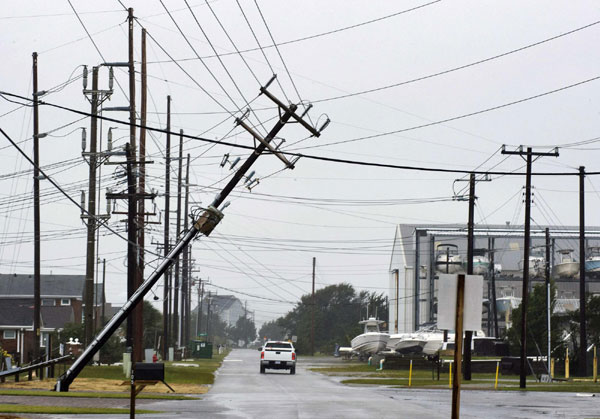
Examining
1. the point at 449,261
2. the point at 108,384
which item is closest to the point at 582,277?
the point at 108,384

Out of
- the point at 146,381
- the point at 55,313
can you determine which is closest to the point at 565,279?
the point at 55,313

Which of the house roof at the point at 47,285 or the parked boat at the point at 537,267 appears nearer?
the parked boat at the point at 537,267

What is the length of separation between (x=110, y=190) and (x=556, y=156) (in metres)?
20.7

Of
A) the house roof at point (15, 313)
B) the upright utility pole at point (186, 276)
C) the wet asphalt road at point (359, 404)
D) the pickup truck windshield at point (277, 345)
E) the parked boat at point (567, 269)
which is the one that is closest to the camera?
the wet asphalt road at point (359, 404)

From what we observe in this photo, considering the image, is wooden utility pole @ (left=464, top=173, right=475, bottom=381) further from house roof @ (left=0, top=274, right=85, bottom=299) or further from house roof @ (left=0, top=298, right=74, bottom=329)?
house roof @ (left=0, top=274, right=85, bottom=299)

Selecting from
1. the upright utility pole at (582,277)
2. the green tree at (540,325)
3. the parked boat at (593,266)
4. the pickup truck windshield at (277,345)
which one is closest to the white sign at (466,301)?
the upright utility pole at (582,277)

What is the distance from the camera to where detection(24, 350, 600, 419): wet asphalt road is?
84.7ft

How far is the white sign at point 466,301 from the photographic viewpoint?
13.3 meters

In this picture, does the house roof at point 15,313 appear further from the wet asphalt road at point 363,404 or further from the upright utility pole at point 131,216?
the wet asphalt road at point 363,404

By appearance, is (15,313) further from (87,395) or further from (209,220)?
(209,220)

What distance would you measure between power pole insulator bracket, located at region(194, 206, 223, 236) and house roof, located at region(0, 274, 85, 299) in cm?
7465

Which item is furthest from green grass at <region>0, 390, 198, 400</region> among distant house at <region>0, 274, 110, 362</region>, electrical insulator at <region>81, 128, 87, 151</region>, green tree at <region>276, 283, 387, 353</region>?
green tree at <region>276, 283, 387, 353</region>

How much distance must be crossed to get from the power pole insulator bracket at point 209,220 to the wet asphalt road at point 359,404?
488 centimetres

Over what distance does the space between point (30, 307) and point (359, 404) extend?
65.7m
